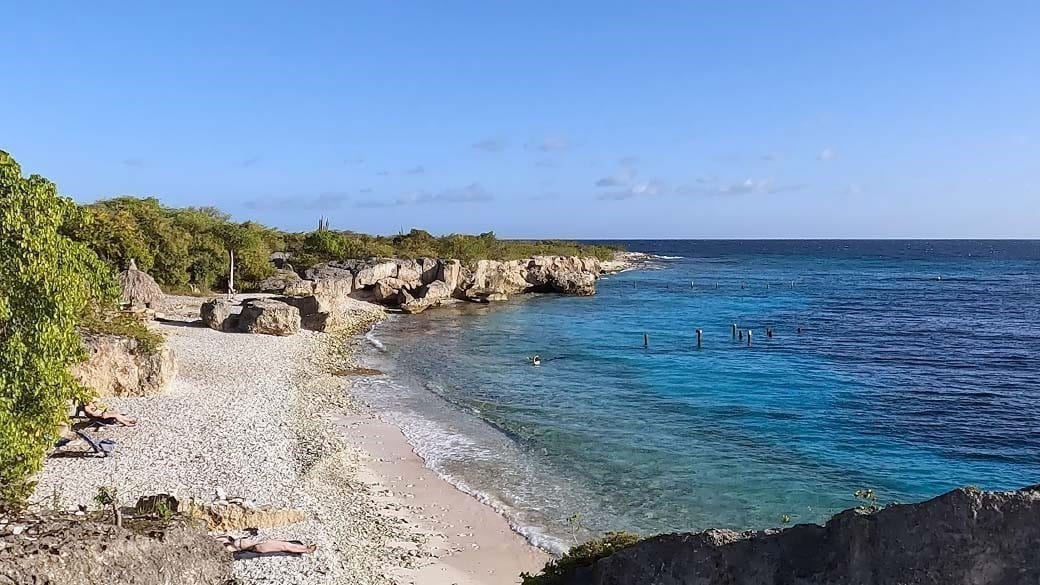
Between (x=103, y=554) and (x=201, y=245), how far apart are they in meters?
47.3

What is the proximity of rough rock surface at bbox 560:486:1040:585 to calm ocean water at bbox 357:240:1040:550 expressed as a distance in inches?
343

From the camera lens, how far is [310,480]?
18234 mm

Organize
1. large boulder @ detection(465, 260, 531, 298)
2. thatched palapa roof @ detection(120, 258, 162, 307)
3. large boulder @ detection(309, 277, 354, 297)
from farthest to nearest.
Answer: large boulder @ detection(465, 260, 531, 298) < large boulder @ detection(309, 277, 354, 297) < thatched palapa roof @ detection(120, 258, 162, 307)

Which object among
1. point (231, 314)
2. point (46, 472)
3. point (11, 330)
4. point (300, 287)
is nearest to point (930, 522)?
point (11, 330)

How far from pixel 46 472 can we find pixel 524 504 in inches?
434

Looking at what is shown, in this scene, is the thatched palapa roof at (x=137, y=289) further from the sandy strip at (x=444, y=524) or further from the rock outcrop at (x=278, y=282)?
the sandy strip at (x=444, y=524)

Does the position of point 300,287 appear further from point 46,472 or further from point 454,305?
point 46,472

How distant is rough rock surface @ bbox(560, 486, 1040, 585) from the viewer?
6.22 metres

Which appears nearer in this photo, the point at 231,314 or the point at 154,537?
the point at 154,537

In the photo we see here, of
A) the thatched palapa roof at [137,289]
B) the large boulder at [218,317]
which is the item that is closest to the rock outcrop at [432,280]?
the large boulder at [218,317]

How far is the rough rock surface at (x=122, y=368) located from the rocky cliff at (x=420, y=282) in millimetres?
19740

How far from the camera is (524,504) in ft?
59.0

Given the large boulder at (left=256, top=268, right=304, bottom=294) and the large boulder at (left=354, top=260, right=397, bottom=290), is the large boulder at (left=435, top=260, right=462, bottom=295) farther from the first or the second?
the large boulder at (left=256, top=268, right=304, bottom=294)

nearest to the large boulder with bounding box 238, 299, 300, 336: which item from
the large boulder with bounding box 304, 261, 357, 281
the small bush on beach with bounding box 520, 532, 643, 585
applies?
the large boulder with bounding box 304, 261, 357, 281
